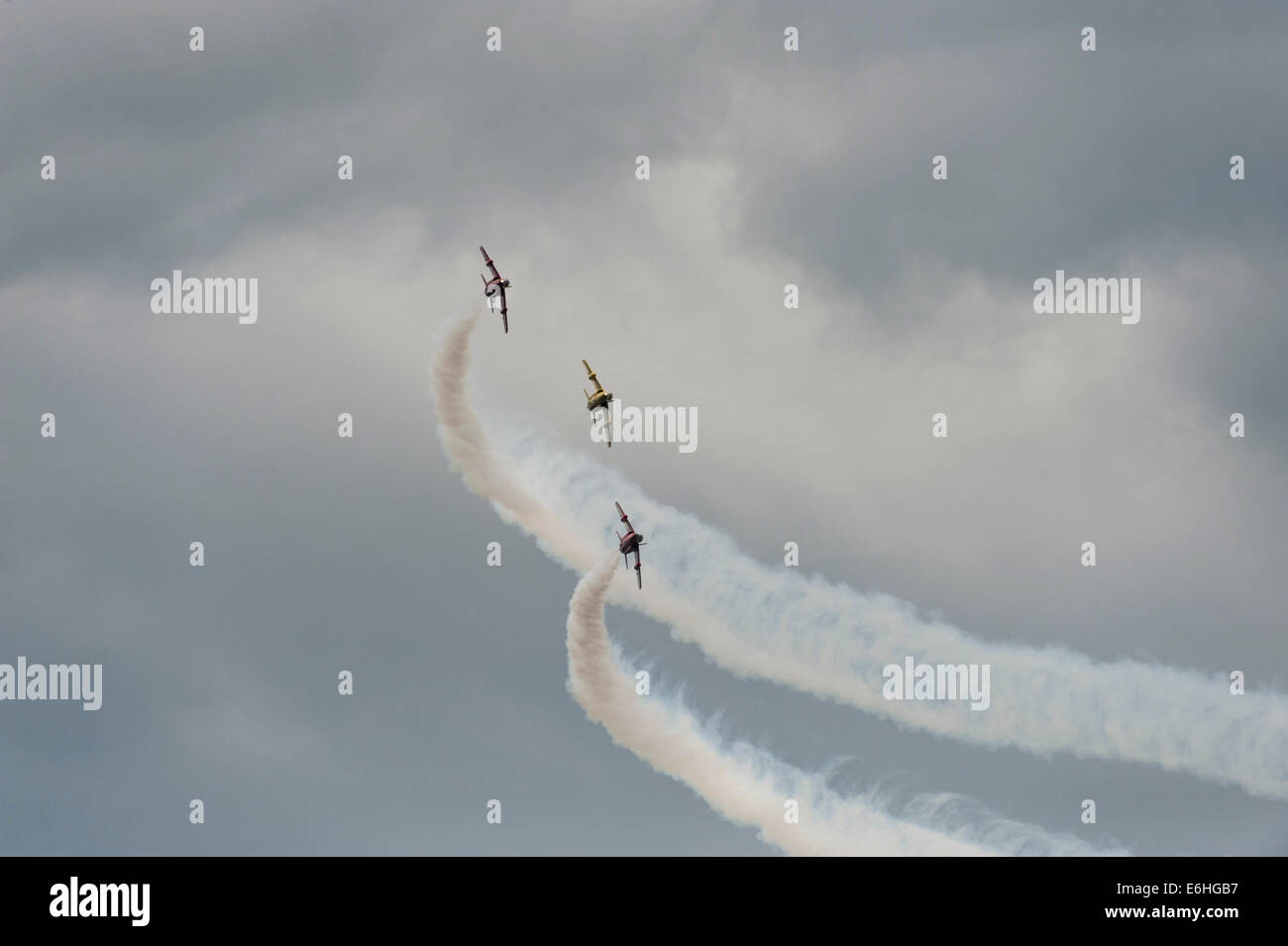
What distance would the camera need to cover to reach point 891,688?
161375mm

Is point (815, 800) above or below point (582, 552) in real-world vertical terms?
below
